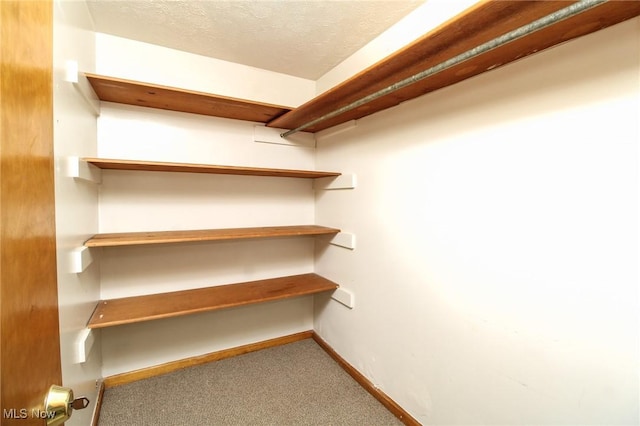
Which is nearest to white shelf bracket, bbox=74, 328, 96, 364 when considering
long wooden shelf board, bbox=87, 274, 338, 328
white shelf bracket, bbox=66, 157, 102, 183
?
long wooden shelf board, bbox=87, 274, 338, 328

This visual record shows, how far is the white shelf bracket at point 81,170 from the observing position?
3.68ft

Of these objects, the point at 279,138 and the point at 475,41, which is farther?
the point at 279,138

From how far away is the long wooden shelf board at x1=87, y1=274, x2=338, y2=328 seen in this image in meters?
1.58

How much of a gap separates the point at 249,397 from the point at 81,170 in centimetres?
163

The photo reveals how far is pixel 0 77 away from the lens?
16.3 inches

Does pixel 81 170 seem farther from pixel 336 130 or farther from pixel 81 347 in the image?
pixel 336 130

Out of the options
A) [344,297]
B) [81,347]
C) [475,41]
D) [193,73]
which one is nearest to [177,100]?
[193,73]

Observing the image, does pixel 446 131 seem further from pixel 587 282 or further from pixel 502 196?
pixel 587 282

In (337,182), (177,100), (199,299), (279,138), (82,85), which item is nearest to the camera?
(82,85)

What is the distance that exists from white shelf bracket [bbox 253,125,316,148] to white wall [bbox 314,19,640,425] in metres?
0.83

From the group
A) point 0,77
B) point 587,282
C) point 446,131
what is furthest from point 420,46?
point 0,77

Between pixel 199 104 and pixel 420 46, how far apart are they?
55.3 inches

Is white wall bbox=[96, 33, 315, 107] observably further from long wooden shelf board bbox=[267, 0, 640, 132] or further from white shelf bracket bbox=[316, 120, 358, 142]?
long wooden shelf board bbox=[267, 0, 640, 132]

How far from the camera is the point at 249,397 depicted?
1.75 metres
